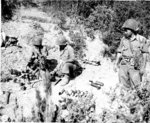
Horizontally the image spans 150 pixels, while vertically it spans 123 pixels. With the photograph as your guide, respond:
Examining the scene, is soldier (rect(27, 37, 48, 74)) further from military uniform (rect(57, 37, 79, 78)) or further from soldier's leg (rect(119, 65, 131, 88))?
soldier's leg (rect(119, 65, 131, 88))

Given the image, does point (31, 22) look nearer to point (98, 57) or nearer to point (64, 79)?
point (98, 57)

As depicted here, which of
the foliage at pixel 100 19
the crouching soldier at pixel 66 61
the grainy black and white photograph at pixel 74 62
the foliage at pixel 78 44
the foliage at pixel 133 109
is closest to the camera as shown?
the foliage at pixel 133 109

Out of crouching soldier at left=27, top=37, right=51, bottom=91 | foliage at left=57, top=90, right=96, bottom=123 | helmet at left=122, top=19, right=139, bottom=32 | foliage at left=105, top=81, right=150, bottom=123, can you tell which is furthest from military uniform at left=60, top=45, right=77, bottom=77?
foliage at left=105, top=81, right=150, bottom=123

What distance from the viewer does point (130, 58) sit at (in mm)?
6227

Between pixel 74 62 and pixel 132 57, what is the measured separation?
1.93 meters

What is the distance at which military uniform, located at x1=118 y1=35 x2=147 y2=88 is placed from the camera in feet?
20.0

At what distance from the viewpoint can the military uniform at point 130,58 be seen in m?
6.11

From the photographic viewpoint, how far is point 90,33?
378 inches

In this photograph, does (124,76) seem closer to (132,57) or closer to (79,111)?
(132,57)

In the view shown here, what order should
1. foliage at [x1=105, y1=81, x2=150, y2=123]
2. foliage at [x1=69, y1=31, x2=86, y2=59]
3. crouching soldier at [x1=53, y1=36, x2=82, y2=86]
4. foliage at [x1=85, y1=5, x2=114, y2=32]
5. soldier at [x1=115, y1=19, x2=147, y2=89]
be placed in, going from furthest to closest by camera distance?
foliage at [x1=85, y1=5, x2=114, y2=32], foliage at [x1=69, y1=31, x2=86, y2=59], crouching soldier at [x1=53, y1=36, x2=82, y2=86], soldier at [x1=115, y1=19, x2=147, y2=89], foliage at [x1=105, y1=81, x2=150, y2=123]

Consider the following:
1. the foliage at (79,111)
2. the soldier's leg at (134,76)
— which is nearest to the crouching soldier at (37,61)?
the foliage at (79,111)

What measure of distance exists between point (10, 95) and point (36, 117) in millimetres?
2512

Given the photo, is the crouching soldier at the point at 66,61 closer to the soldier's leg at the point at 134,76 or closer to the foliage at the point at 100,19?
the soldier's leg at the point at 134,76

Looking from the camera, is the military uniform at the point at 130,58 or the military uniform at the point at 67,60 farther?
the military uniform at the point at 67,60
